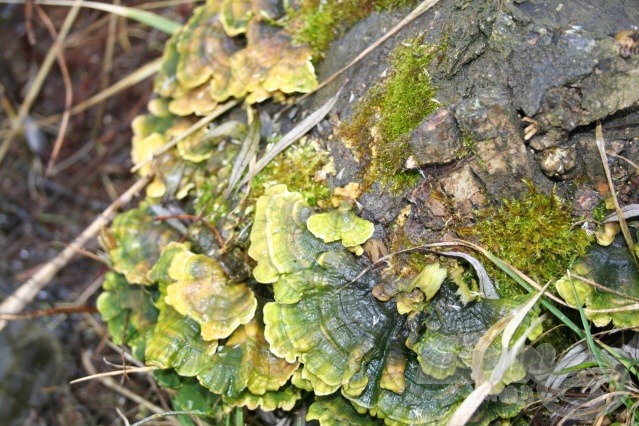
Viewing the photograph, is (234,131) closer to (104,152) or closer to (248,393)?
(248,393)

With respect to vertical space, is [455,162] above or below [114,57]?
below

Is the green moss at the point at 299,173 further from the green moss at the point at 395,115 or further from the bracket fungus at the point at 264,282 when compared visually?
the green moss at the point at 395,115

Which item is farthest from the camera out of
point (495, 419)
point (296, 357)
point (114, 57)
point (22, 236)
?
point (114, 57)

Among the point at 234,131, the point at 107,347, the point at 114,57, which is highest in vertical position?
the point at 114,57

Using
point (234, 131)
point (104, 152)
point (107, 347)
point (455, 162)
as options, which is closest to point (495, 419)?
point (455, 162)

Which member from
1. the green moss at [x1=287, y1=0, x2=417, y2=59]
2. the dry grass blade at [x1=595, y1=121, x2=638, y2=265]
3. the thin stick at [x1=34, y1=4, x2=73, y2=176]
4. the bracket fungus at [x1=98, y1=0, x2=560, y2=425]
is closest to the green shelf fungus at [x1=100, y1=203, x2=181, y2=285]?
the bracket fungus at [x1=98, y1=0, x2=560, y2=425]

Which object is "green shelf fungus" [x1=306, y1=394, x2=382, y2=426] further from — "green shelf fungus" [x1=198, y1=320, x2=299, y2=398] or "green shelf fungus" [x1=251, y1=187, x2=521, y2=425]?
"green shelf fungus" [x1=198, y1=320, x2=299, y2=398]

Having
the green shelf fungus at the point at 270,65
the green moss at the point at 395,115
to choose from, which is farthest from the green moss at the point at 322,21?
the green moss at the point at 395,115

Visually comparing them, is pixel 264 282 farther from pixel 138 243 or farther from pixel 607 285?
pixel 607 285
